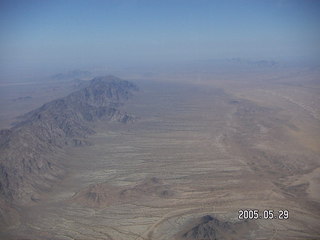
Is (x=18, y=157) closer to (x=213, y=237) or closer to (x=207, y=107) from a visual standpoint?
(x=213, y=237)
